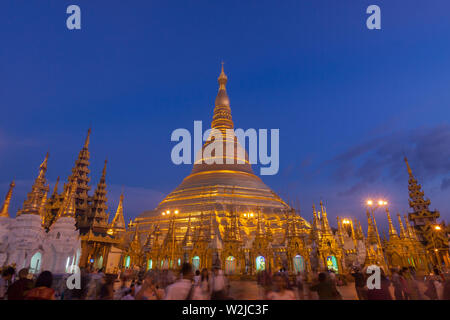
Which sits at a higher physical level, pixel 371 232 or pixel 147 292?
pixel 371 232

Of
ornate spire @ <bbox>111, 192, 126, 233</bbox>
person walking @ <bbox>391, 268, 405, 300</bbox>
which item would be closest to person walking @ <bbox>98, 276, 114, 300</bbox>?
person walking @ <bbox>391, 268, 405, 300</bbox>

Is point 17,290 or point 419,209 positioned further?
point 419,209

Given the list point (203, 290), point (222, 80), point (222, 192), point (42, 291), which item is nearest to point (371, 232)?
point (222, 192)

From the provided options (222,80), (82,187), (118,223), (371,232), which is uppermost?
(222,80)

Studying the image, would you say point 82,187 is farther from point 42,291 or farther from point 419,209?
point 419,209

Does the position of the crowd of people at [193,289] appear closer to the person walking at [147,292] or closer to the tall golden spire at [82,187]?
the person walking at [147,292]

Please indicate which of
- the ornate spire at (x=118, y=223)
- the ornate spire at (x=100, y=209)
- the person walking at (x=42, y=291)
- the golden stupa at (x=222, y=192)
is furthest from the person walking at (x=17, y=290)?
the ornate spire at (x=118, y=223)

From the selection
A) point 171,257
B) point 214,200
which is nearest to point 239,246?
point 171,257

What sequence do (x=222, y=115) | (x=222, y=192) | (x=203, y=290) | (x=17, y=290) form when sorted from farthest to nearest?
(x=222, y=115) → (x=222, y=192) → (x=203, y=290) → (x=17, y=290)

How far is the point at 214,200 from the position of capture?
117 feet

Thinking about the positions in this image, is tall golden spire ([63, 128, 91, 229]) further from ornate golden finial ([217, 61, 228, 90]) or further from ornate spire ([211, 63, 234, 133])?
ornate golden finial ([217, 61, 228, 90])

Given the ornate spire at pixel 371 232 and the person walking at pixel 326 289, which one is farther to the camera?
the ornate spire at pixel 371 232

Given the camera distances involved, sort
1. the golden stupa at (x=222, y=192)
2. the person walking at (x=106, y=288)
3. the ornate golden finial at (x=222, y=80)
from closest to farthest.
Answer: the person walking at (x=106, y=288), the golden stupa at (x=222, y=192), the ornate golden finial at (x=222, y=80)
